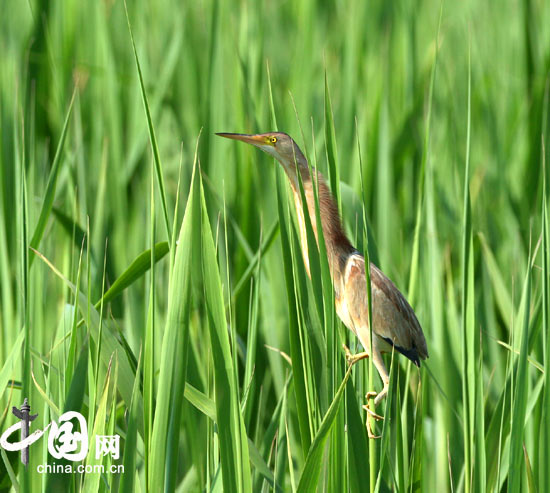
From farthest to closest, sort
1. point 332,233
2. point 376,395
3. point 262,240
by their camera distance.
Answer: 1. point 262,240
2. point 332,233
3. point 376,395

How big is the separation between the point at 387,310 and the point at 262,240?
14.2 inches

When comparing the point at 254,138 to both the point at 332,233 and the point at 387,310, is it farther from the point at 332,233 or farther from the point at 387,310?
the point at 387,310

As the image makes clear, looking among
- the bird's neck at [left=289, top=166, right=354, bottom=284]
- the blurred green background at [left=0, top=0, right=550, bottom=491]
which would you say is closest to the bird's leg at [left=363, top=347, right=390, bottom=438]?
the blurred green background at [left=0, top=0, right=550, bottom=491]

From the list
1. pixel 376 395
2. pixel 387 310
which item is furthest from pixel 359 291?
pixel 376 395

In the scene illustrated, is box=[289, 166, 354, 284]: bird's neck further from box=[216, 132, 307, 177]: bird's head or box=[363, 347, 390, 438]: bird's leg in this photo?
box=[363, 347, 390, 438]: bird's leg

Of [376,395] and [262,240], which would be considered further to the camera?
[262,240]

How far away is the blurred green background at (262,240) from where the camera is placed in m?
1.03

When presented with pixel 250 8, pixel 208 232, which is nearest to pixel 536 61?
pixel 250 8

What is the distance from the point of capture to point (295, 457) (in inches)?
61.9

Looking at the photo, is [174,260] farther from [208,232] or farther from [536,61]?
[536,61]

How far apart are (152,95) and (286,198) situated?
1227 mm

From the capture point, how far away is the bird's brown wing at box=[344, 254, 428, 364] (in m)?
1.41

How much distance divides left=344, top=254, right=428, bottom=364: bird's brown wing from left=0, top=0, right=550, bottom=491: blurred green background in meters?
0.06

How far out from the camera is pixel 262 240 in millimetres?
1682
